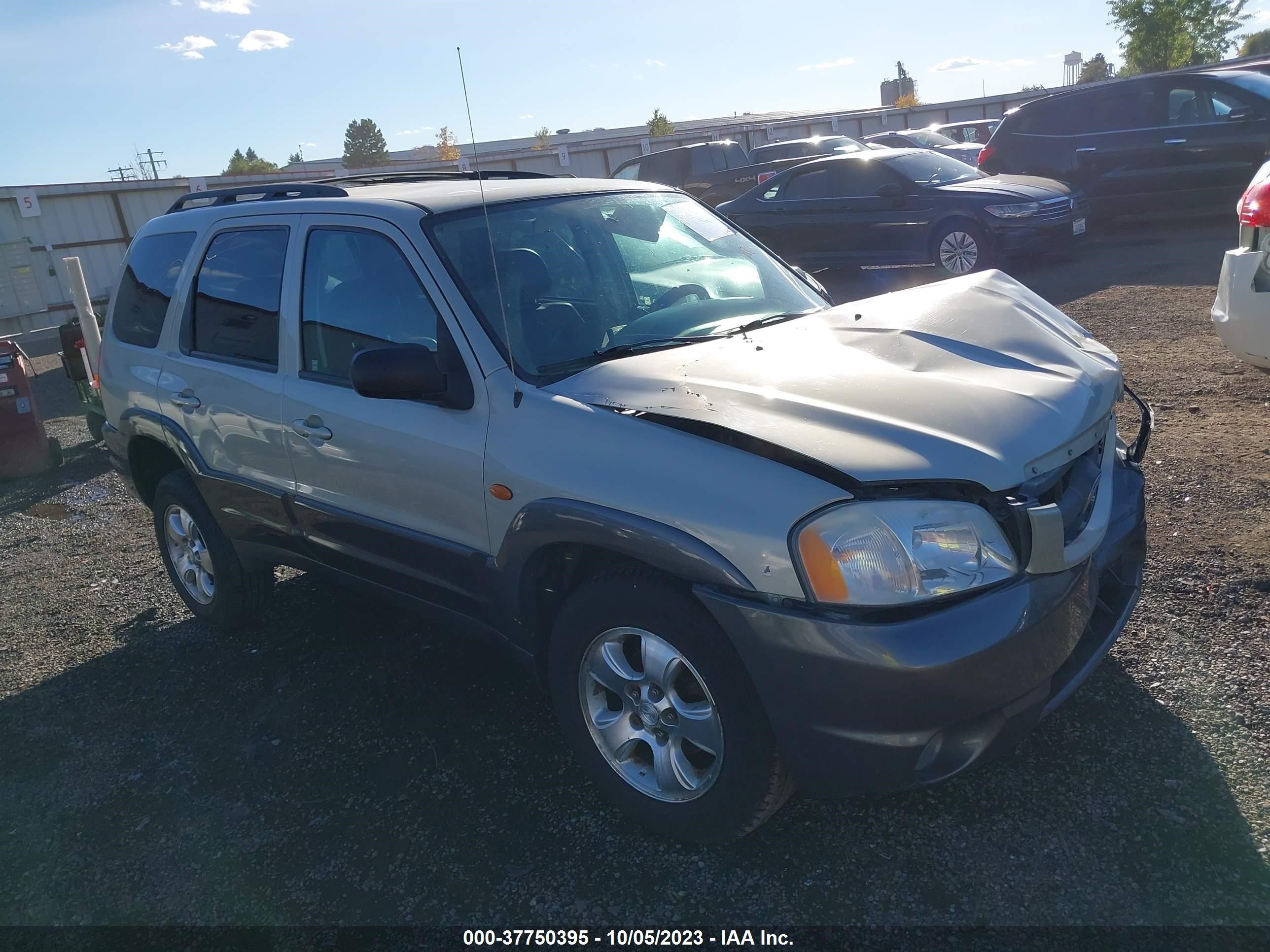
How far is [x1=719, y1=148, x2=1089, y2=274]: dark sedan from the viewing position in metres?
11.0

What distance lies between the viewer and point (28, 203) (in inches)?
703

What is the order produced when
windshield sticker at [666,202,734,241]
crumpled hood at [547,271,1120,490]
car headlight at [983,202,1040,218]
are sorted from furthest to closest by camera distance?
car headlight at [983,202,1040,218], windshield sticker at [666,202,734,241], crumpled hood at [547,271,1120,490]

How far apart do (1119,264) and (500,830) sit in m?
10.6

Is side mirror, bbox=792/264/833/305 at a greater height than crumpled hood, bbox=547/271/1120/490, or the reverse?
side mirror, bbox=792/264/833/305

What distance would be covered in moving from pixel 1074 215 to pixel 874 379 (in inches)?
391

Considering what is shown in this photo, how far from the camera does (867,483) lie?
2391 mm

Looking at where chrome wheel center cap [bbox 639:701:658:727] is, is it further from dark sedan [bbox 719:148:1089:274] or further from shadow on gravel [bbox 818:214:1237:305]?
dark sedan [bbox 719:148:1089:274]

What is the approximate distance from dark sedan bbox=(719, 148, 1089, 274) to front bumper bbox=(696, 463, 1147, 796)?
9339 mm

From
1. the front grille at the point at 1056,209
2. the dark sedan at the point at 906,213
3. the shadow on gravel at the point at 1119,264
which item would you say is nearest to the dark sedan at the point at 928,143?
the shadow on gravel at the point at 1119,264

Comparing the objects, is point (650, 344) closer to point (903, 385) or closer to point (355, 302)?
point (903, 385)

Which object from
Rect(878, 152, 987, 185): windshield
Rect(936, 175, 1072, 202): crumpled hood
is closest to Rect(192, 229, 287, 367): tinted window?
Rect(936, 175, 1072, 202): crumpled hood

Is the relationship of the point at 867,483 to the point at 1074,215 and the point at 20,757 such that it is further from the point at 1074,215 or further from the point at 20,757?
the point at 1074,215

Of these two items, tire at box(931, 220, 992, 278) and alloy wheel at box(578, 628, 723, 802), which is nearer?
alloy wheel at box(578, 628, 723, 802)

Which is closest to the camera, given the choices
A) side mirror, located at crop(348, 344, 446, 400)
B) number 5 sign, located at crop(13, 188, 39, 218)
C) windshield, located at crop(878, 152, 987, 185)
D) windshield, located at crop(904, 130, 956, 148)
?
side mirror, located at crop(348, 344, 446, 400)
